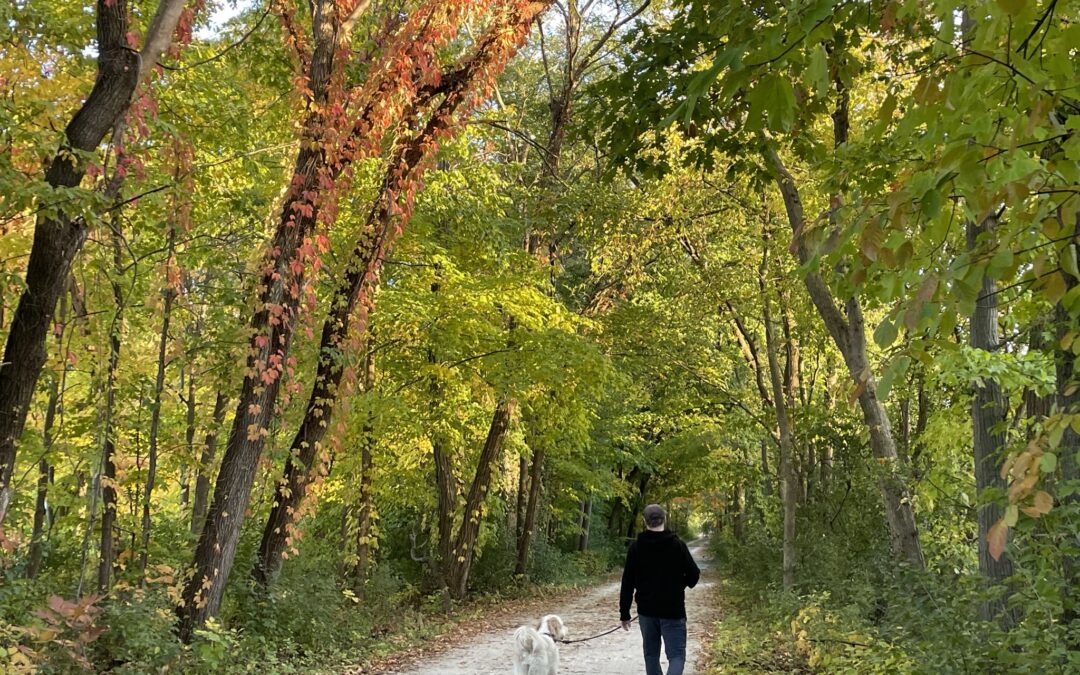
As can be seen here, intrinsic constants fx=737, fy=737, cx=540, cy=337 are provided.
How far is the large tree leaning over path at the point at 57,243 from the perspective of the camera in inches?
185

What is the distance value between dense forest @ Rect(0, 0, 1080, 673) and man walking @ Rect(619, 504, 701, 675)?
67.1 inches

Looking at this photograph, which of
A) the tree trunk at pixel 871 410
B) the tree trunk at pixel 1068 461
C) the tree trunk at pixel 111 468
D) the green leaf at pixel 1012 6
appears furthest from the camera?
Result: the tree trunk at pixel 871 410

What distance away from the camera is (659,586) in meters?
5.57

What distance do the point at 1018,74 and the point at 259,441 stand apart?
716cm

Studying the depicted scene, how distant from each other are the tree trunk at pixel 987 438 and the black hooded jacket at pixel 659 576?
6.86 ft

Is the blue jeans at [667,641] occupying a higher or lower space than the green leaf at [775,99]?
lower

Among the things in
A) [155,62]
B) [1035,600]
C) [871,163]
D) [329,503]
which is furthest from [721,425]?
[155,62]

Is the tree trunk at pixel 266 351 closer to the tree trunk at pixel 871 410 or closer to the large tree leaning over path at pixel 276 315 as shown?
the large tree leaning over path at pixel 276 315

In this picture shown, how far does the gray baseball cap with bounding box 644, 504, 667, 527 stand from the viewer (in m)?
5.59

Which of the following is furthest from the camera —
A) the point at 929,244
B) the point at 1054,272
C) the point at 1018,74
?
the point at 929,244

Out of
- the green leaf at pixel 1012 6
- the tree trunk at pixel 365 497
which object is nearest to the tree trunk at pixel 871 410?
the green leaf at pixel 1012 6

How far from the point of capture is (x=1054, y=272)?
2133 millimetres

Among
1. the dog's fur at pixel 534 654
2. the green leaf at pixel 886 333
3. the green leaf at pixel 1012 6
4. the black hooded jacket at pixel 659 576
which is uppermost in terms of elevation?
the green leaf at pixel 1012 6

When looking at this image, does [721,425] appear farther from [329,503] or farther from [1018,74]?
[1018,74]
